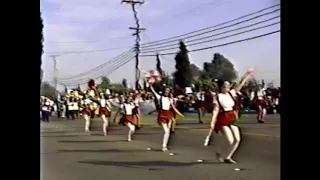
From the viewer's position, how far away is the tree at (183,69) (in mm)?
3713

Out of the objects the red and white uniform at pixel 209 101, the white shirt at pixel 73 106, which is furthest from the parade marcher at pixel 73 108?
the red and white uniform at pixel 209 101

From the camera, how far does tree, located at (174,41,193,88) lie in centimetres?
371

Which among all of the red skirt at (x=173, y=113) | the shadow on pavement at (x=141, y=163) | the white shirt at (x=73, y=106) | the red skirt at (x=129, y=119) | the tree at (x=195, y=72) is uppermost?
the tree at (x=195, y=72)

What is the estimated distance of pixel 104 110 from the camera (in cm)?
384

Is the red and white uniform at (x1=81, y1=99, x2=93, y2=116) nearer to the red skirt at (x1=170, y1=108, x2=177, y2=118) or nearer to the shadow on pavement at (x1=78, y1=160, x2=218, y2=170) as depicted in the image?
the shadow on pavement at (x1=78, y1=160, x2=218, y2=170)

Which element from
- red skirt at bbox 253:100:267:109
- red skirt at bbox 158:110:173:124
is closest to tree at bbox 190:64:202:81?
red skirt at bbox 158:110:173:124

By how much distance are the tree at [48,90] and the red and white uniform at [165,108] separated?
57cm

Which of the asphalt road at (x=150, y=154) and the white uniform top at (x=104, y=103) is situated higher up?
the white uniform top at (x=104, y=103)

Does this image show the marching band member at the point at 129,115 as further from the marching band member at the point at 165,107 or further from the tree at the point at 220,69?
the tree at the point at 220,69

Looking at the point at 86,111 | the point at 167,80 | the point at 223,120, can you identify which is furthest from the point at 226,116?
the point at 86,111

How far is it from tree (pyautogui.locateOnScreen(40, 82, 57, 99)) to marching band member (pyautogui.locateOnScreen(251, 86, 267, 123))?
3.56 ft
